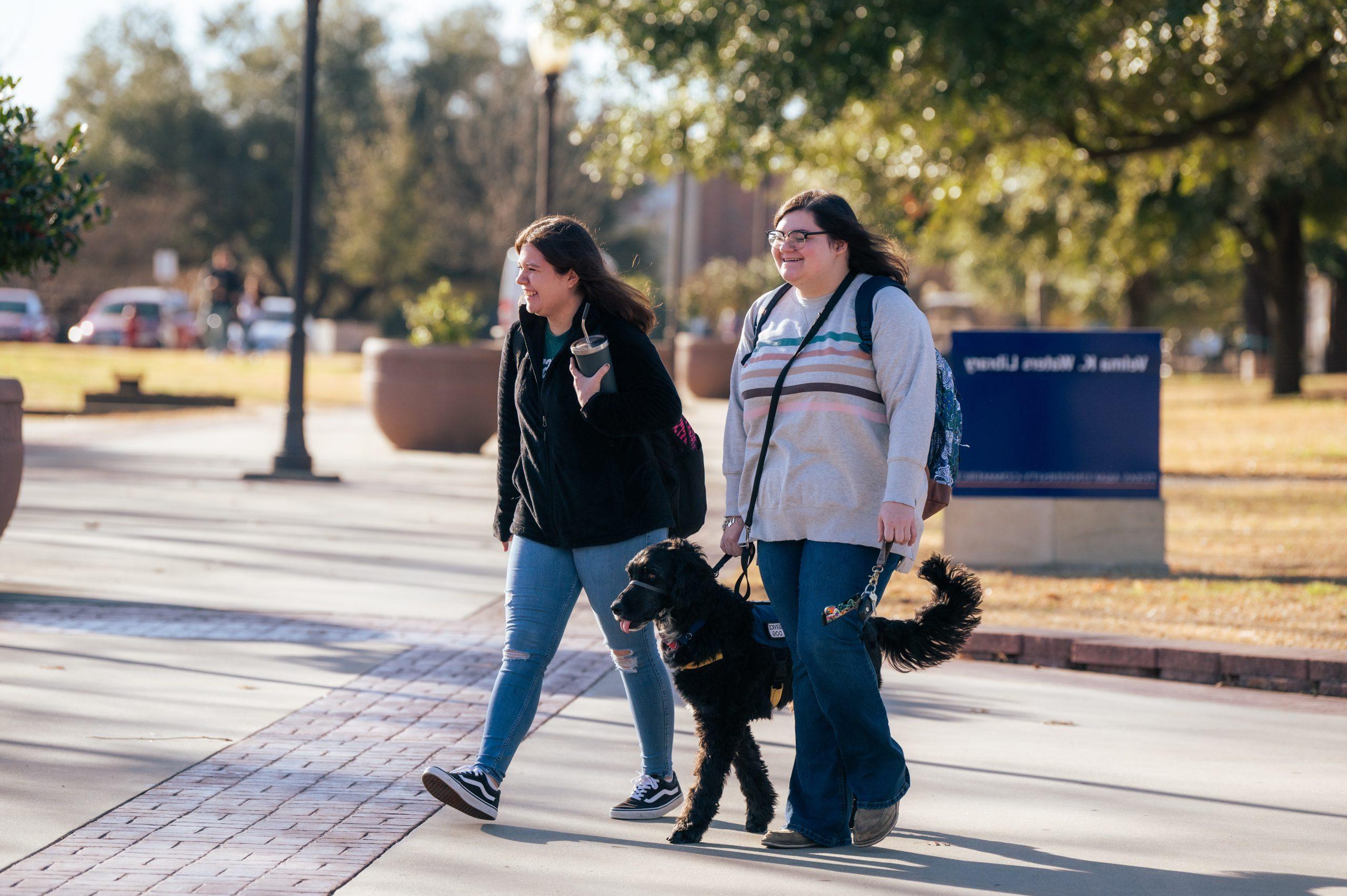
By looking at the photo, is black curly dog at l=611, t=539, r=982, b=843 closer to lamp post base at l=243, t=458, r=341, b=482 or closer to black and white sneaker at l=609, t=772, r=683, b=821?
black and white sneaker at l=609, t=772, r=683, b=821

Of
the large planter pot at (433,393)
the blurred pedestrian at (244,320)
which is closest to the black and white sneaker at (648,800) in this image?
the large planter pot at (433,393)

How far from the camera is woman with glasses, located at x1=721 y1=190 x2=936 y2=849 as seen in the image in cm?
450

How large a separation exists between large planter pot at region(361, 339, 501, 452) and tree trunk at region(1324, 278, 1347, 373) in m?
30.9

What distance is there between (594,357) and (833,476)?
796mm

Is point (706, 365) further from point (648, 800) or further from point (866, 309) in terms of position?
point (866, 309)

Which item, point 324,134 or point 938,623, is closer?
point 938,623

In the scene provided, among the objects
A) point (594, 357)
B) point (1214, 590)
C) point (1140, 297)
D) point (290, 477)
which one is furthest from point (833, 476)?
point (1140, 297)

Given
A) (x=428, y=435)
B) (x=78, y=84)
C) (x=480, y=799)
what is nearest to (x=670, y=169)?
(x=428, y=435)

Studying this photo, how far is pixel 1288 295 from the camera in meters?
31.6

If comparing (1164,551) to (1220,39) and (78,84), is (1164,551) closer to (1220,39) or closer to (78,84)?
(1220,39)

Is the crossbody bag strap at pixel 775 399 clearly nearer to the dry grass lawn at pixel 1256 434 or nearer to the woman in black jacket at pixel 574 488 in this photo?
the woman in black jacket at pixel 574 488

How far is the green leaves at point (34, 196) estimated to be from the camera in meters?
8.40

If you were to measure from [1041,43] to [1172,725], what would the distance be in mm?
11433

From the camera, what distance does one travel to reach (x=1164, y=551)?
1115 centimetres
